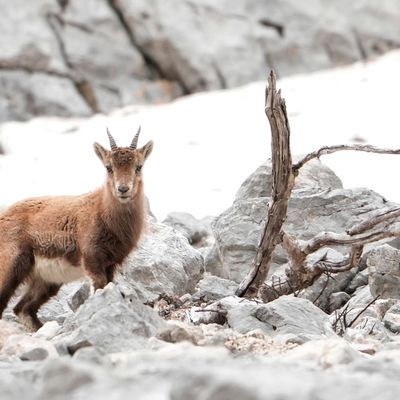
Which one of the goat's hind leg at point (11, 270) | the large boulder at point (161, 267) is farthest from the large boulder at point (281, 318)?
the goat's hind leg at point (11, 270)

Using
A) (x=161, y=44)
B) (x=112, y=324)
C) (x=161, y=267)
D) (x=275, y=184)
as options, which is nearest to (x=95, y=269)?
(x=161, y=267)

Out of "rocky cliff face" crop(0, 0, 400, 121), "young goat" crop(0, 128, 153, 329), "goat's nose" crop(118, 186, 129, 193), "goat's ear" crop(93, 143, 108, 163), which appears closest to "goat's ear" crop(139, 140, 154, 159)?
"young goat" crop(0, 128, 153, 329)

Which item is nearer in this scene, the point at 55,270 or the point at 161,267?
the point at 55,270

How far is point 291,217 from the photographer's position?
Answer: 1182 cm

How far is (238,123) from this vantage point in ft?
80.5

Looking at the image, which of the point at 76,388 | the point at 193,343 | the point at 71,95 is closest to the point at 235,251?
the point at 193,343

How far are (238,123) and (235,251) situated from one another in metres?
13.1

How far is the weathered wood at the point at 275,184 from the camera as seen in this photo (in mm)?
8859

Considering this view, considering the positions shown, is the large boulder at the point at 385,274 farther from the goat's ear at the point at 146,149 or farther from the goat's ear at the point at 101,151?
the goat's ear at the point at 101,151

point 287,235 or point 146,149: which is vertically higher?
point 146,149

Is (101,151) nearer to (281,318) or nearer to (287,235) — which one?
(287,235)

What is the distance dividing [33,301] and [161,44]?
18.0m

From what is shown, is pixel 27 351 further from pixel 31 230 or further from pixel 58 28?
pixel 58 28

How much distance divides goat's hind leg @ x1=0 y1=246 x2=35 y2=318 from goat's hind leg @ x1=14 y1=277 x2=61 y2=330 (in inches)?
8.7
